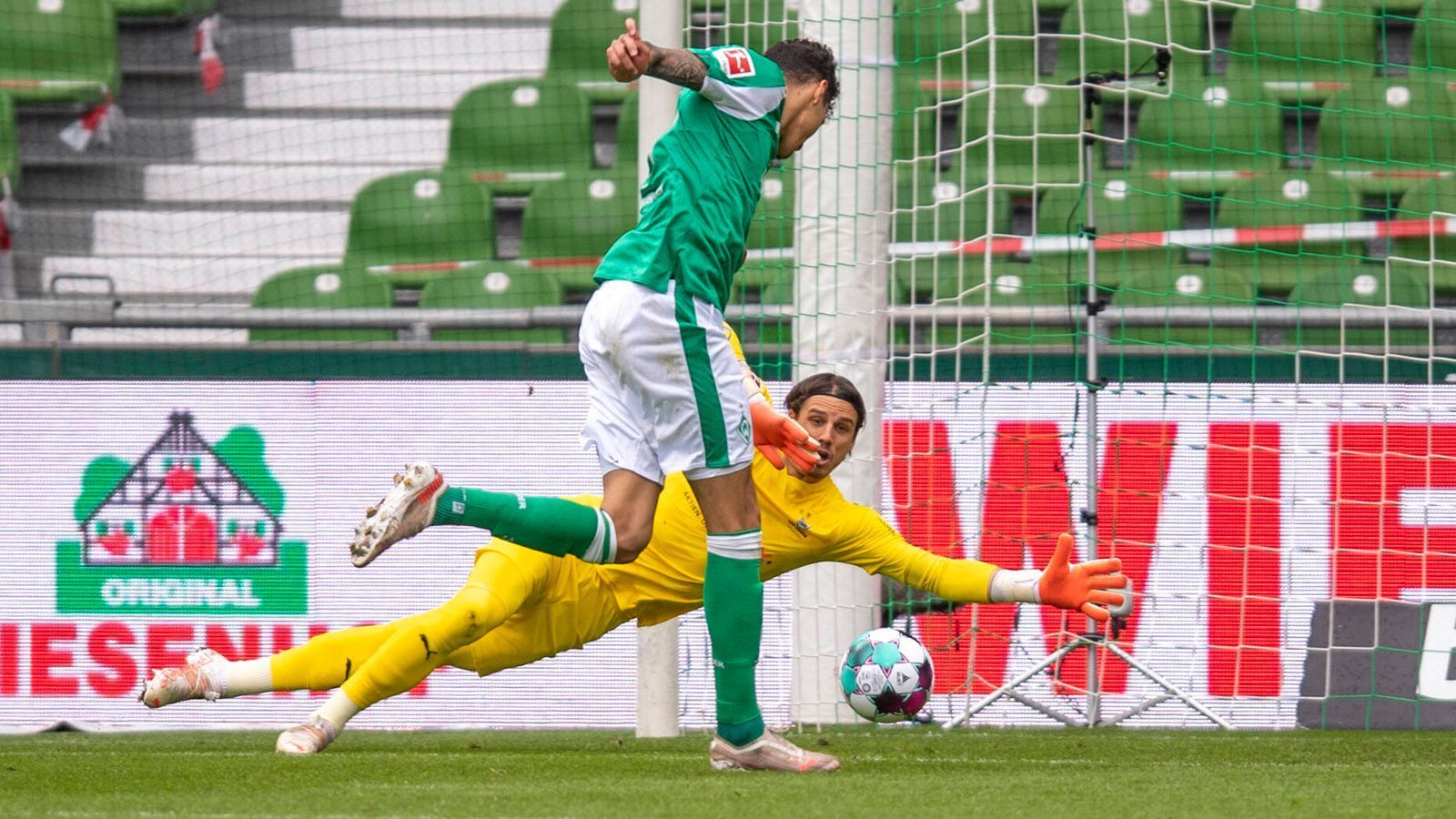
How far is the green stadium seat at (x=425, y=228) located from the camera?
416 inches

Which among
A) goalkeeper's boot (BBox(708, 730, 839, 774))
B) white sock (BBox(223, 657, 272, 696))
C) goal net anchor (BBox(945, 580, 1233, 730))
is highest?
white sock (BBox(223, 657, 272, 696))

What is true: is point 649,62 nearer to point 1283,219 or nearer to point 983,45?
point 1283,219

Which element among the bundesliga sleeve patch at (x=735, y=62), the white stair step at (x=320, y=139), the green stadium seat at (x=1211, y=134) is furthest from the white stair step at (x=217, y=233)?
the bundesliga sleeve patch at (x=735, y=62)

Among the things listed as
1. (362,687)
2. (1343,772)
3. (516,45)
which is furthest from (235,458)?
(516,45)

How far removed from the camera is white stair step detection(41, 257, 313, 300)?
1112cm

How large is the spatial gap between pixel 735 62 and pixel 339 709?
201 cm

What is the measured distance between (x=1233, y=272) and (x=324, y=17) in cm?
649

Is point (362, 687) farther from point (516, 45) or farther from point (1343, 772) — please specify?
point (516, 45)

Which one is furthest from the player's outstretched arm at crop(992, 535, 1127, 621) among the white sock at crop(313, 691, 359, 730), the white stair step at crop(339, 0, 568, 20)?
the white stair step at crop(339, 0, 568, 20)

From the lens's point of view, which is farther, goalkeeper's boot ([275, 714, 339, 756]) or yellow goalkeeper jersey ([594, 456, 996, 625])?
yellow goalkeeper jersey ([594, 456, 996, 625])

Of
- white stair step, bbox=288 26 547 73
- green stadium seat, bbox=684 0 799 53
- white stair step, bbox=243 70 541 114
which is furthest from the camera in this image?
white stair step, bbox=288 26 547 73

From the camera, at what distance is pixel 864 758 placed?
5047 mm

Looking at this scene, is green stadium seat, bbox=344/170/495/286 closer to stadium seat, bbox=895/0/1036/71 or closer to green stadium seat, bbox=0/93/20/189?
green stadium seat, bbox=0/93/20/189

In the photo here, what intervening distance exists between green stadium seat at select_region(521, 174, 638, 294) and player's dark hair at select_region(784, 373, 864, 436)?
521 centimetres
